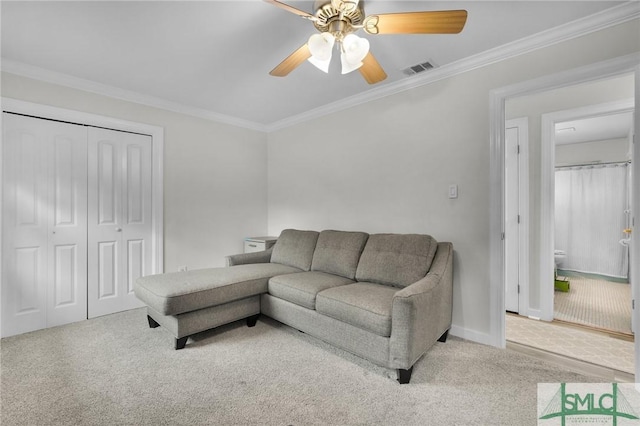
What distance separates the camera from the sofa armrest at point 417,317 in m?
1.82

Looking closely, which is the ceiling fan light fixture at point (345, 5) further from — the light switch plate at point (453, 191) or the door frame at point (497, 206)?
the light switch plate at point (453, 191)

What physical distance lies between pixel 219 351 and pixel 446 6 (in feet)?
9.69

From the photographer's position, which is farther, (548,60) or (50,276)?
(50,276)

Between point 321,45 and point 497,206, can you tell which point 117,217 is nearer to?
point 321,45

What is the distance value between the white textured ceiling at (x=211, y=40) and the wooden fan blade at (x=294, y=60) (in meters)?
0.28

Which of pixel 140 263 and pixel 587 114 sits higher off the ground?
pixel 587 114

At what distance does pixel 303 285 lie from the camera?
100.0 inches

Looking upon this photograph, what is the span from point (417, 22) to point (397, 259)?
178 centimetres

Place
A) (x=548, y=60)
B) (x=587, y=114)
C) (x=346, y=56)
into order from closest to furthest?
(x=346, y=56) < (x=548, y=60) < (x=587, y=114)

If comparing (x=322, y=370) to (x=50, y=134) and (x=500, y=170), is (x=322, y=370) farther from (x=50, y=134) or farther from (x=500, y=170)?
(x=50, y=134)

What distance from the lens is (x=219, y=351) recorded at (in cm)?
230

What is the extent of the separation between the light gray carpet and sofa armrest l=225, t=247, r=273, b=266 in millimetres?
887

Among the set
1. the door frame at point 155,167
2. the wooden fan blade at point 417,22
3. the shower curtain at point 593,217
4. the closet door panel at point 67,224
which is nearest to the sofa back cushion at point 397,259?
the wooden fan blade at point 417,22

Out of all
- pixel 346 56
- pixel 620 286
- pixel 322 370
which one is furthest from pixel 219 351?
pixel 620 286
